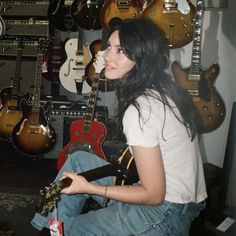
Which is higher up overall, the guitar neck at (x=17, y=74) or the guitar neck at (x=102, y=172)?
the guitar neck at (x=17, y=74)

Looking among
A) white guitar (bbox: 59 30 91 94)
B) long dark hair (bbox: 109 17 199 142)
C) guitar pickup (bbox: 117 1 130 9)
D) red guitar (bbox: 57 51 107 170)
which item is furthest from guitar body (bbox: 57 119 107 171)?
long dark hair (bbox: 109 17 199 142)

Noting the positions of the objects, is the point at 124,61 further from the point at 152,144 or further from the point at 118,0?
the point at 118,0

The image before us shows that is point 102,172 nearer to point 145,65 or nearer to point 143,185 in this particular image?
point 143,185

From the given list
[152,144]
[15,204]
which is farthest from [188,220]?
[15,204]

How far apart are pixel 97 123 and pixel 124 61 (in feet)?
4.69

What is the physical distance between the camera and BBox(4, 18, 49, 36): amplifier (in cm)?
321

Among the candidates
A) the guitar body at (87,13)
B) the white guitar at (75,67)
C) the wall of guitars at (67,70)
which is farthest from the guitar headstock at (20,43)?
the guitar body at (87,13)

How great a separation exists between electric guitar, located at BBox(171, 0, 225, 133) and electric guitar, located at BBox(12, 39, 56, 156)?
118 centimetres

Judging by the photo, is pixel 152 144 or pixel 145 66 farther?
pixel 145 66

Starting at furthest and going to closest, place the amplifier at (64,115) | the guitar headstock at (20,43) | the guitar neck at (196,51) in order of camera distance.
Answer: the guitar headstock at (20,43)
the amplifier at (64,115)
the guitar neck at (196,51)

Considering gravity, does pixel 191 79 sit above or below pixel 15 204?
above

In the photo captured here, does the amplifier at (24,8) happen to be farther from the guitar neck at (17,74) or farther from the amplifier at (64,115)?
the amplifier at (64,115)

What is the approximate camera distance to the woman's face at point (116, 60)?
1.24 meters

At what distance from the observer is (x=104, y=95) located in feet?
10.9
